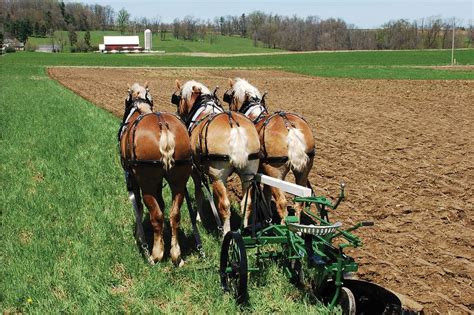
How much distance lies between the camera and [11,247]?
21.3 ft

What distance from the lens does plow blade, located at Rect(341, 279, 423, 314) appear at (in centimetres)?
476

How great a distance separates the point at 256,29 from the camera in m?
167

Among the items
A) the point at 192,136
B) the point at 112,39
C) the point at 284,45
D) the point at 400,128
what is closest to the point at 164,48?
the point at 112,39

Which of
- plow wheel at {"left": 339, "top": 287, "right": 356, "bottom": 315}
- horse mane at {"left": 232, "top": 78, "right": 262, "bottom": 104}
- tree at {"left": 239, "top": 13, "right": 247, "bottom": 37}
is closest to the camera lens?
plow wheel at {"left": 339, "top": 287, "right": 356, "bottom": 315}

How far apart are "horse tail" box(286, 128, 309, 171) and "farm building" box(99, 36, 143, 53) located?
11776cm

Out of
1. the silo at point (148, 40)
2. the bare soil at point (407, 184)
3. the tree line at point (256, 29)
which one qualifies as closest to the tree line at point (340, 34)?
the tree line at point (256, 29)

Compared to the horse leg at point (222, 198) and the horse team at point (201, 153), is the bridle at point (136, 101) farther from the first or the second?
the horse leg at point (222, 198)

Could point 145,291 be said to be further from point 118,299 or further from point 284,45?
point 284,45

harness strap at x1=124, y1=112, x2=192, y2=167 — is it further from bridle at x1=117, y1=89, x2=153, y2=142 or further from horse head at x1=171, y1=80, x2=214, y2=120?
horse head at x1=171, y1=80, x2=214, y2=120

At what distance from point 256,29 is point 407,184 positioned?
162m

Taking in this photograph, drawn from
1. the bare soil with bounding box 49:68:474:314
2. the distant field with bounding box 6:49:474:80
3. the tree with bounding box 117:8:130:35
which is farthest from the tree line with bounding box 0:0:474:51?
the bare soil with bounding box 49:68:474:314

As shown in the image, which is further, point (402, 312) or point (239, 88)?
point (239, 88)

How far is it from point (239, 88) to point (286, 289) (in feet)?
13.2

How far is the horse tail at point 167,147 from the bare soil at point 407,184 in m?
2.69
